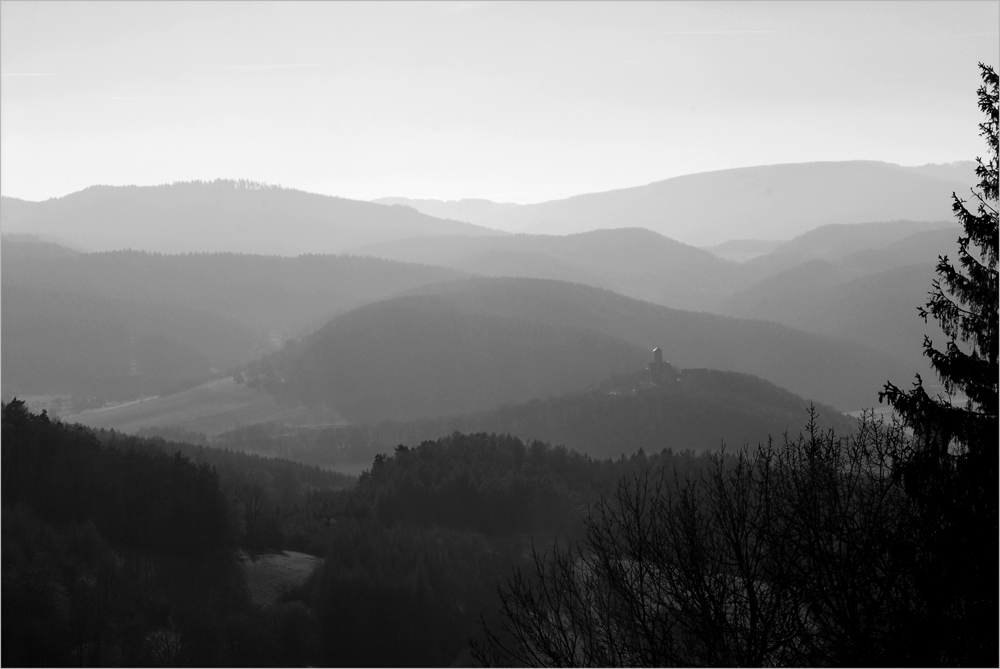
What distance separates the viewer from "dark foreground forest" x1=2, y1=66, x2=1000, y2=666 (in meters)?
14.0

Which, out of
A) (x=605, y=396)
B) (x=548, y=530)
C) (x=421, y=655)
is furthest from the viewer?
(x=605, y=396)

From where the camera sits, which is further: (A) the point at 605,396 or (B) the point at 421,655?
(A) the point at 605,396

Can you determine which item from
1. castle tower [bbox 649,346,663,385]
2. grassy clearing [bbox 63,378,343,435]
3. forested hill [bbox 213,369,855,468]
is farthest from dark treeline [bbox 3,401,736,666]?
grassy clearing [bbox 63,378,343,435]

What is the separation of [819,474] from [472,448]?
59677 mm

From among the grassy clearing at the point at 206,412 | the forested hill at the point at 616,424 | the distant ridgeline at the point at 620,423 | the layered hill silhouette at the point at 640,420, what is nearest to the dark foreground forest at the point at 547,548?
the forested hill at the point at 616,424

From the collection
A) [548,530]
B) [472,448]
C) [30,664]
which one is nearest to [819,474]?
[30,664]

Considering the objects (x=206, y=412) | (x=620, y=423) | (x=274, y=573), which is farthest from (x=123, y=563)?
(x=206, y=412)

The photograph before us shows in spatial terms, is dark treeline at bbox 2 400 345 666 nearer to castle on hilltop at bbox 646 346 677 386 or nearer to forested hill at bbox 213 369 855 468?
forested hill at bbox 213 369 855 468

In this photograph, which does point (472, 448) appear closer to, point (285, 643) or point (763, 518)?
point (285, 643)

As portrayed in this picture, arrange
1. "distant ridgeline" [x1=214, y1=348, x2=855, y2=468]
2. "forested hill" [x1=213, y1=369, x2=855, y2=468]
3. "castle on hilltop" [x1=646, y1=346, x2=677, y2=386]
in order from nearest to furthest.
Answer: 1. "forested hill" [x1=213, y1=369, x2=855, y2=468]
2. "distant ridgeline" [x1=214, y1=348, x2=855, y2=468]
3. "castle on hilltop" [x1=646, y1=346, x2=677, y2=386]

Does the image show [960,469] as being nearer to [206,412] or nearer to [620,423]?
[620,423]

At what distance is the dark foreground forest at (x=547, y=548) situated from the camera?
550 inches

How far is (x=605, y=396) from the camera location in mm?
158000

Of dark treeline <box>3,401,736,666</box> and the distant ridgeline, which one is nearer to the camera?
dark treeline <box>3,401,736,666</box>
